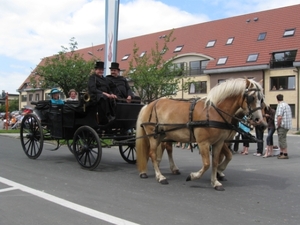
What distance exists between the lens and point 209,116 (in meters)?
5.88

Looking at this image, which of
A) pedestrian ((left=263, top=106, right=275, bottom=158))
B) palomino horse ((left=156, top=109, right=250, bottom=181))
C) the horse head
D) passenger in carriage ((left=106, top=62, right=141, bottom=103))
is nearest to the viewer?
the horse head

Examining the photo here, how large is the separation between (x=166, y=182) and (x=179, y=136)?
874 mm

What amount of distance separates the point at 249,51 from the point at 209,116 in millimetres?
30178

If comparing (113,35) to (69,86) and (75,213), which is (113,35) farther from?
(75,213)

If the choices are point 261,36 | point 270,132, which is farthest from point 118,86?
point 261,36

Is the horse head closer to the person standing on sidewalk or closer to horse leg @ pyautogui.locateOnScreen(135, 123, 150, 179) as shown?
horse leg @ pyautogui.locateOnScreen(135, 123, 150, 179)

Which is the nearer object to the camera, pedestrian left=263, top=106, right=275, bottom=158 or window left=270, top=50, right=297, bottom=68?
pedestrian left=263, top=106, right=275, bottom=158

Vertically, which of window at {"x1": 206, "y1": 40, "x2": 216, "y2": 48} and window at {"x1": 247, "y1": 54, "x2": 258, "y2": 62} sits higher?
window at {"x1": 206, "y1": 40, "x2": 216, "y2": 48}

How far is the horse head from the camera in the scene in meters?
5.57

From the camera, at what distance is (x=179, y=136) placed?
6312 millimetres

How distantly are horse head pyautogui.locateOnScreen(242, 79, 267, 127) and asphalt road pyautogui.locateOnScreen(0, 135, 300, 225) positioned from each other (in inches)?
47.9

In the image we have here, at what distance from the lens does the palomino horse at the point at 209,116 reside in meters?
5.74

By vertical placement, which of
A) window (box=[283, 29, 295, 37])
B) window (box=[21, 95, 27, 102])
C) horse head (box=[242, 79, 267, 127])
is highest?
window (box=[283, 29, 295, 37])

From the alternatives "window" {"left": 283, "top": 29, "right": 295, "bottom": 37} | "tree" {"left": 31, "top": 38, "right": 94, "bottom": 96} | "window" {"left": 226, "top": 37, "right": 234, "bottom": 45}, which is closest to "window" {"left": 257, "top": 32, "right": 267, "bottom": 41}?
"window" {"left": 283, "top": 29, "right": 295, "bottom": 37}
